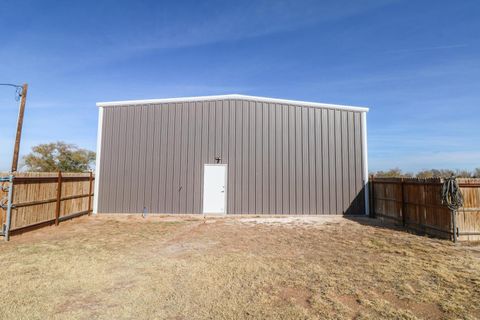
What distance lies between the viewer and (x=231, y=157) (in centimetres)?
1069

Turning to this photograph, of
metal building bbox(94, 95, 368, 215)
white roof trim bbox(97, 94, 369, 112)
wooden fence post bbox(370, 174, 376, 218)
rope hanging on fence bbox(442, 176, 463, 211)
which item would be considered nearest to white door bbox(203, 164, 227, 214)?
metal building bbox(94, 95, 368, 215)

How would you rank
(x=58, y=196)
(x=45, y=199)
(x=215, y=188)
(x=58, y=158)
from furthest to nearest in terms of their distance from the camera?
1. (x=58, y=158)
2. (x=215, y=188)
3. (x=58, y=196)
4. (x=45, y=199)

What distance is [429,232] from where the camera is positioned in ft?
23.1

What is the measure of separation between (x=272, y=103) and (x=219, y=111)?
2.38 metres

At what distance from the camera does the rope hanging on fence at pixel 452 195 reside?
625cm

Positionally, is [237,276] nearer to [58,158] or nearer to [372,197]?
[372,197]

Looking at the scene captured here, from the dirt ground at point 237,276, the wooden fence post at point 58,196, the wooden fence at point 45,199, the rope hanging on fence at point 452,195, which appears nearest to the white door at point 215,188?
the dirt ground at point 237,276

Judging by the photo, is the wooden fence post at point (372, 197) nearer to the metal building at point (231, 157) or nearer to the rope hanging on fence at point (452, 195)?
the metal building at point (231, 157)

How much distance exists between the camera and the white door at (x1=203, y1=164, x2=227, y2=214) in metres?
10.5

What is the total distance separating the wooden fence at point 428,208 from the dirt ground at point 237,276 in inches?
25.6

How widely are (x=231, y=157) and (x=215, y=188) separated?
151 centimetres

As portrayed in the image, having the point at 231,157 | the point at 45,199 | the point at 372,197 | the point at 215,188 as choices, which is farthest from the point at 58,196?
the point at 372,197

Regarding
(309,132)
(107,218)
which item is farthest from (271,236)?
(107,218)

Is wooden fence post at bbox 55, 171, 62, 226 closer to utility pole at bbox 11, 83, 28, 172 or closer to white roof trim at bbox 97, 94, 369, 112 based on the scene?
utility pole at bbox 11, 83, 28, 172
